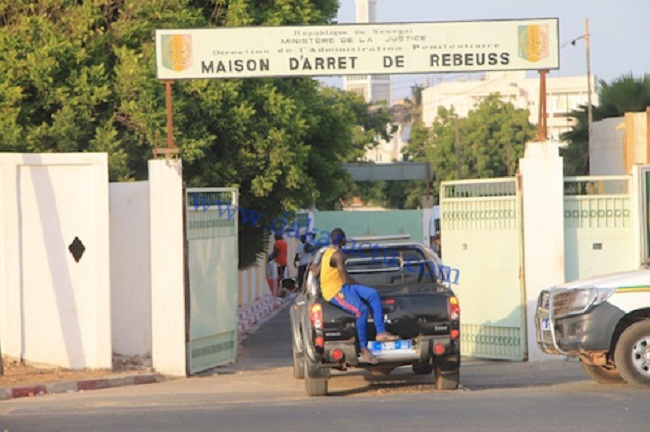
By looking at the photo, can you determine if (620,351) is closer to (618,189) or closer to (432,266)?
(432,266)

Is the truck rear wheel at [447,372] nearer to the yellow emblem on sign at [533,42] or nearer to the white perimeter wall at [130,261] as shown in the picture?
the white perimeter wall at [130,261]

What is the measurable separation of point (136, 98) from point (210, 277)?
567cm

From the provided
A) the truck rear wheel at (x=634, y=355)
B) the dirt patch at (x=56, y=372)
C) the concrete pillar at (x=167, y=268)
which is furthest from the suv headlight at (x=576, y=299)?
the dirt patch at (x=56, y=372)

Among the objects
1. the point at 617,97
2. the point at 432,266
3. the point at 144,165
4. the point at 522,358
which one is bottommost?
the point at 522,358

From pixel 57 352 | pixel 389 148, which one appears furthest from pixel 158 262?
pixel 389 148

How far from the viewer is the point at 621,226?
59.2ft

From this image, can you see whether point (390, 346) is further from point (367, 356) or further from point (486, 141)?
point (486, 141)

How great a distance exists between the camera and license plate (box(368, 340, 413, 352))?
45.2 feet

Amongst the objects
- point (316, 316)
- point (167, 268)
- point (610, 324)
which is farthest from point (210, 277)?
point (610, 324)

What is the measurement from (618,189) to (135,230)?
7855 mm

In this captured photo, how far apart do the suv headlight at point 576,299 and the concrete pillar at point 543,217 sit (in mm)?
3450

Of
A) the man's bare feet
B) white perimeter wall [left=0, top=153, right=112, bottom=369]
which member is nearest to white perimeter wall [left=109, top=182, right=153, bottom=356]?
white perimeter wall [left=0, top=153, right=112, bottom=369]

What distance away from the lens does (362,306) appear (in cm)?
1373

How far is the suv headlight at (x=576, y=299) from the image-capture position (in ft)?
45.6
